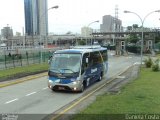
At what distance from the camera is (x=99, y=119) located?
10.6m

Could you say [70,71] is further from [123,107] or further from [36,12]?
[36,12]

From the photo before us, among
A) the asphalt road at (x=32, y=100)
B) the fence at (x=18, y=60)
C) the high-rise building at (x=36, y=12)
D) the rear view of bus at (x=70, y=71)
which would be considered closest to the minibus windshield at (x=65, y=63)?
the rear view of bus at (x=70, y=71)

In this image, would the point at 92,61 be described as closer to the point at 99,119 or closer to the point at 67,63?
the point at 67,63

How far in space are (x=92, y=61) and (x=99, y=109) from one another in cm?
1080

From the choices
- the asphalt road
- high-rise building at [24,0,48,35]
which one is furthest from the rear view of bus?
high-rise building at [24,0,48,35]

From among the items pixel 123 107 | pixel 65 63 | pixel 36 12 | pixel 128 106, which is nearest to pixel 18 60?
pixel 65 63

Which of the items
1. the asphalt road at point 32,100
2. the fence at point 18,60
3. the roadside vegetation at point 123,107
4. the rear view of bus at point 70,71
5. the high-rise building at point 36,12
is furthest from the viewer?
the high-rise building at point 36,12

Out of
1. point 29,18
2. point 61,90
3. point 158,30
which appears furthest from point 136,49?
point 61,90

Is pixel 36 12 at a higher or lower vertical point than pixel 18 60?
higher

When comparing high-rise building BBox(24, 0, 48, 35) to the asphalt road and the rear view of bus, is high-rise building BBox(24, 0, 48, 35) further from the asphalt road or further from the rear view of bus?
the asphalt road

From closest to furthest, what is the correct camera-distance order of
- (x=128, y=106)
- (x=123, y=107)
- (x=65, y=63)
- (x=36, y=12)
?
(x=123, y=107) < (x=128, y=106) < (x=65, y=63) < (x=36, y=12)

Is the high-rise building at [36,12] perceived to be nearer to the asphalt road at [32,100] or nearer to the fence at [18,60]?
the fence at [18,60]

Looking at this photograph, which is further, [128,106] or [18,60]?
[18,60]

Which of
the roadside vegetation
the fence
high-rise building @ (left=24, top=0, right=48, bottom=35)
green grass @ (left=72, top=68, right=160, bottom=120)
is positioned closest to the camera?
the roadside vegetation
